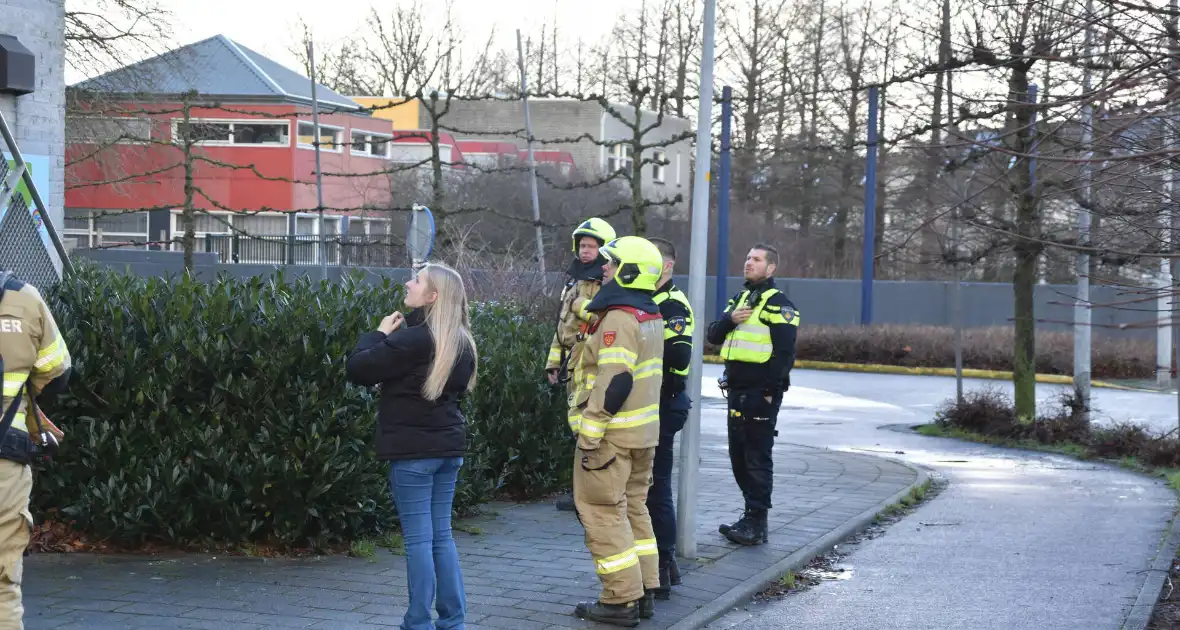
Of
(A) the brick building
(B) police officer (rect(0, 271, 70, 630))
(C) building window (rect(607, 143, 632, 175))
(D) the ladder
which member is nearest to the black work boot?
(B) police officer (rect(0, 271, 70, 630))

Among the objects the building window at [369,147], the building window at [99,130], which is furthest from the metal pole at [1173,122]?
the building window at [369,147]

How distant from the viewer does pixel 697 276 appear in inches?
307

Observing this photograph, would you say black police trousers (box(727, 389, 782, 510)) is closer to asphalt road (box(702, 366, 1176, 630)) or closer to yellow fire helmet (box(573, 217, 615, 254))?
asphalt road (box(702, 366, 1176, 630))

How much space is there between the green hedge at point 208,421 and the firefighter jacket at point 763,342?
230cm

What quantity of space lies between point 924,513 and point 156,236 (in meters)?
36.1

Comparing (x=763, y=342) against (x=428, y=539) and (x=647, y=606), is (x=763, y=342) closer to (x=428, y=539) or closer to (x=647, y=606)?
(x=647, y=606)

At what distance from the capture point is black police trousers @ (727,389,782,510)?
8.29 metres

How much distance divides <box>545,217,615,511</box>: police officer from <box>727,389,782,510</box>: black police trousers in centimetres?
120

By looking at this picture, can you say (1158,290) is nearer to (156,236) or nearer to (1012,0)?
(1012,0)

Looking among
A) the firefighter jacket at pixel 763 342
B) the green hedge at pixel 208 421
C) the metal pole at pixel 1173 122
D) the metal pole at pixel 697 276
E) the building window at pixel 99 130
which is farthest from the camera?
the building window at pixel 99 130

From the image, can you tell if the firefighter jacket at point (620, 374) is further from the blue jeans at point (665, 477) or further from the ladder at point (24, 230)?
the ladder at point (24, 230)

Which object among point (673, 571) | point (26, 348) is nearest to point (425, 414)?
point (26, 348)

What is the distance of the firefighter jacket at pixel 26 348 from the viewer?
4.70m

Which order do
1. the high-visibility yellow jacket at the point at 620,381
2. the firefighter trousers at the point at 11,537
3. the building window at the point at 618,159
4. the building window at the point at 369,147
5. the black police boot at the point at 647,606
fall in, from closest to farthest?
the firefighter trousers at the point at 11,537, the high-visibility yellow jacket at the point at 620,381, the black police boot at the point at 647,606, the building window at the point at 369,147, the building window at the point at 618,159
